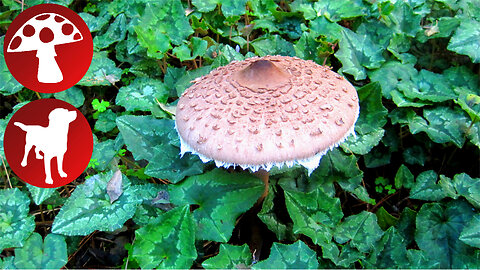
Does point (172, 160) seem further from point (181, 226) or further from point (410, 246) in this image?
point (410, 246)

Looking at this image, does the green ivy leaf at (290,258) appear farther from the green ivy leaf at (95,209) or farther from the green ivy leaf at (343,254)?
the green ivy leaf at (95,209)

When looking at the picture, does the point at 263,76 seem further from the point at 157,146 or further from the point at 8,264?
the point at 8,264

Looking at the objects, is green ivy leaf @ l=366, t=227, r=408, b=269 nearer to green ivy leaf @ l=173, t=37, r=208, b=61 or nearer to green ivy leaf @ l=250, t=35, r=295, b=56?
green ivy leaf @ l=250, t=35, r=295, b=56

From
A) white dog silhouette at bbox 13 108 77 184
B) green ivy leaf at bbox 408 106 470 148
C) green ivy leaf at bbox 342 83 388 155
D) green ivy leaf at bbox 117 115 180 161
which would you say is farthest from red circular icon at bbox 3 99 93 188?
green ivy leaf at bbox 408 106 470 148

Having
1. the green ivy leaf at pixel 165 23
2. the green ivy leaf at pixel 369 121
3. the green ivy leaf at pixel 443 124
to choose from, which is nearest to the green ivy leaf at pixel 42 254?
the green ivy leaf at pixel 165 23

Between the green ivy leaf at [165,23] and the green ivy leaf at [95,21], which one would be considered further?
the green ivy leaf at [95,21]

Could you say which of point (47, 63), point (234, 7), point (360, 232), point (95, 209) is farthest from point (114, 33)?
point (360, 232)
